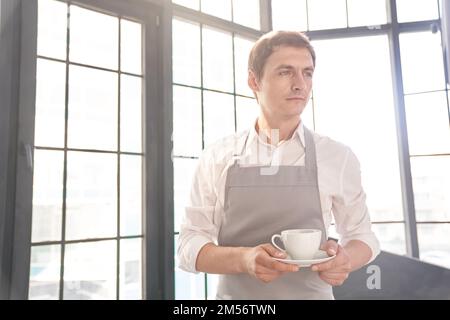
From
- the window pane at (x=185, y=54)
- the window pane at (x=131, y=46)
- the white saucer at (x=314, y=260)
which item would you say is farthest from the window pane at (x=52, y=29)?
the white saucer at (x=314, y=260)

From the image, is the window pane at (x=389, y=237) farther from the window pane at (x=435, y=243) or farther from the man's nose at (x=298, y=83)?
the man's nose at (x=298, y=83)

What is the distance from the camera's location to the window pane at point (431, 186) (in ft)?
2.31

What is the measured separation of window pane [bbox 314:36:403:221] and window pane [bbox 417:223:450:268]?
2.2 inches

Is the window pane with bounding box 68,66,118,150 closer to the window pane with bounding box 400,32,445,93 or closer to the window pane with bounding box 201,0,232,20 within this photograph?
Result: the window pane with bounding box 201,0,232,20

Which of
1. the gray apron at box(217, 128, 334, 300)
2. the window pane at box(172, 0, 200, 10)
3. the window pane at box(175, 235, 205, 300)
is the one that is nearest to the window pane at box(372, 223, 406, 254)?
the gray apron at box(217, 128, 334, 300)

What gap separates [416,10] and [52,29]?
2.37ft

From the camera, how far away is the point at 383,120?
2.39ft

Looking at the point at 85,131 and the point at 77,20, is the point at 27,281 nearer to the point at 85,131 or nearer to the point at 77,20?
the point at 85,131

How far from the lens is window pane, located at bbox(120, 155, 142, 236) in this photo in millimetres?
712

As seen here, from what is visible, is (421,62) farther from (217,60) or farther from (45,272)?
(45,272)

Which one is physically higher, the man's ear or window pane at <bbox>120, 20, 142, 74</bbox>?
window pane at <bbox>120, 20, 142, 74</bbox>

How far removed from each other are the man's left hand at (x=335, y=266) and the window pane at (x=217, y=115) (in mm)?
283

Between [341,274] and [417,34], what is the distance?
20.1 inches

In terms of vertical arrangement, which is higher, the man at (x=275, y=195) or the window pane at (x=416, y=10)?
the window pane at (x=416, y=10)
